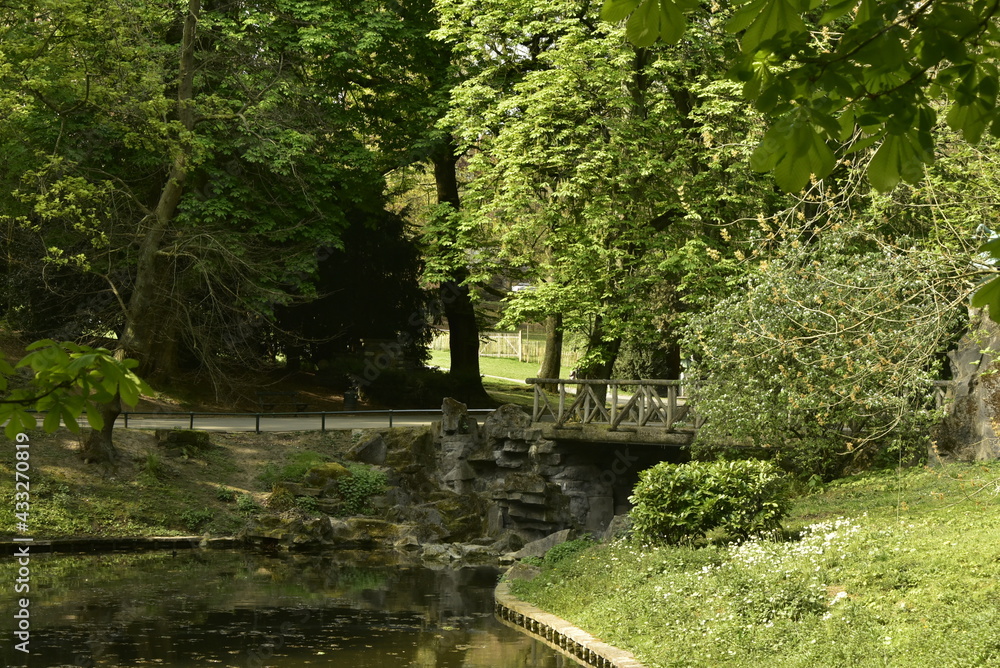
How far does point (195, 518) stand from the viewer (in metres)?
20.8

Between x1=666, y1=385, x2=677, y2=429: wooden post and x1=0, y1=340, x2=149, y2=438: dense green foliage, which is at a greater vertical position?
x1=0, y1=340, x2=149, y2=438: dense green foliage

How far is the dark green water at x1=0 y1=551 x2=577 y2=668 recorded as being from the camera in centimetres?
1263

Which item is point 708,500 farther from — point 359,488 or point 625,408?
point 359,488

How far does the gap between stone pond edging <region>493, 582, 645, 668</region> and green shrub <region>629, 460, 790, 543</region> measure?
82.3 inches

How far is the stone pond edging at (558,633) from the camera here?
11.3 meters

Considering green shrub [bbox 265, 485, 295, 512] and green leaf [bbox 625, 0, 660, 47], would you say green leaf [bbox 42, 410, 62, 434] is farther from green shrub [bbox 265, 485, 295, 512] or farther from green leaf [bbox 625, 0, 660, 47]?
green shrub [bbox 265, 485, 295, 512]

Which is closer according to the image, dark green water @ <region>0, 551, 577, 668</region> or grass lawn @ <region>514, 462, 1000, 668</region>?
grass lawn @ <region>514, 462, 1000, 668</region>

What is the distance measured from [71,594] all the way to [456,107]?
15.7 metres

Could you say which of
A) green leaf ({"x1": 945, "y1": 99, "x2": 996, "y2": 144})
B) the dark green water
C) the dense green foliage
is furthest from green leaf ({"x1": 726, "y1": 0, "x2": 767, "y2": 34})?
the dark green water

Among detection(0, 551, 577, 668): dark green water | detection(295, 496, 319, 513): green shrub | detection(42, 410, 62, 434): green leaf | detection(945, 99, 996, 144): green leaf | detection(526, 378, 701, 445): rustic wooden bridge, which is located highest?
detection(945, 99, 996, 144): green leaf

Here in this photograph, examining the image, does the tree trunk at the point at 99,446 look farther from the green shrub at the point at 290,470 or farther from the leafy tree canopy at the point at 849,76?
the leafy tree canopy at the point at 849,76

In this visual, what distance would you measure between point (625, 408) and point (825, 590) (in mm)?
10104

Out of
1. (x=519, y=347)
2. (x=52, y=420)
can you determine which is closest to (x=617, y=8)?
(x=52, y=420)

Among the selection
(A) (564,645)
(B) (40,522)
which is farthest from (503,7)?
(A) (564,645)
